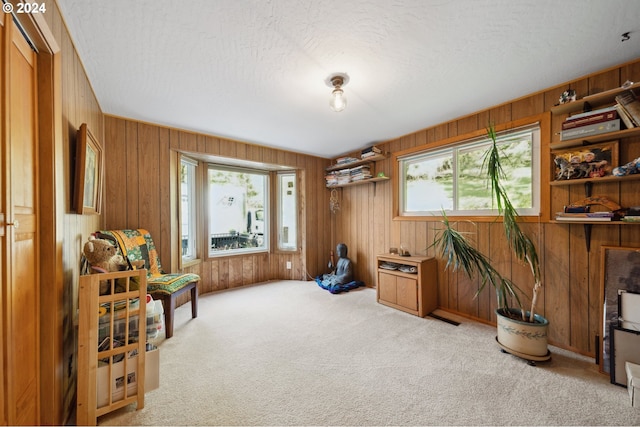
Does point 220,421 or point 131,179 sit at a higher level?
point 131,179

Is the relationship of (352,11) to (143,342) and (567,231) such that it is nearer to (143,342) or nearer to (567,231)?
(143,342)

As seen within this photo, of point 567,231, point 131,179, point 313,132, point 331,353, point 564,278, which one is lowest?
point 331,353

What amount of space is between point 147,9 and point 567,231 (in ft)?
10.7

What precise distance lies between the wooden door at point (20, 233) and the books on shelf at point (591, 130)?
10.6ft

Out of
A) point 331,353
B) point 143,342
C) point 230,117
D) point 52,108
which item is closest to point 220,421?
point 143,342

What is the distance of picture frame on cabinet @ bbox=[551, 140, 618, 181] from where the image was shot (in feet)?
5.75

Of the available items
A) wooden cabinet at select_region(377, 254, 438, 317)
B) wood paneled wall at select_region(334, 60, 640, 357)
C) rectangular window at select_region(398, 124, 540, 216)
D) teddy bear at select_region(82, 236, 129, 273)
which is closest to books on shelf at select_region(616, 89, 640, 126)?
wood paneled wall at select_region(334, 60, 640, 357)

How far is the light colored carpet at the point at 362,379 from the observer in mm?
1331

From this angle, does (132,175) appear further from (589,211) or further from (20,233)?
(589,211)

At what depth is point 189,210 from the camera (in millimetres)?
3447

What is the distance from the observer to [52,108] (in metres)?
1.16

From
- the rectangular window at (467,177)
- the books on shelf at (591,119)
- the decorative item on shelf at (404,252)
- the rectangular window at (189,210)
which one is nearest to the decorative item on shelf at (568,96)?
the books on shelf at (591,119)

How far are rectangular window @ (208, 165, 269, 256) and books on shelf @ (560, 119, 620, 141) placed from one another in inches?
146

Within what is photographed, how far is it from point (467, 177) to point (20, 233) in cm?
343
